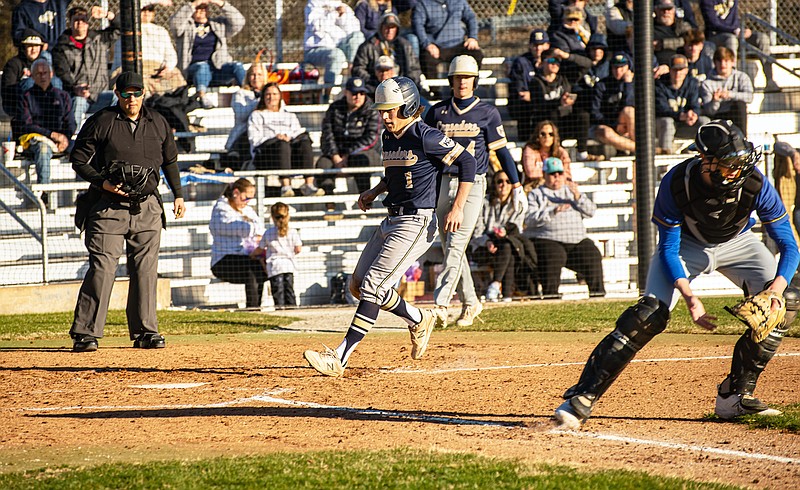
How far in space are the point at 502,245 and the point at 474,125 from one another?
3.99 m

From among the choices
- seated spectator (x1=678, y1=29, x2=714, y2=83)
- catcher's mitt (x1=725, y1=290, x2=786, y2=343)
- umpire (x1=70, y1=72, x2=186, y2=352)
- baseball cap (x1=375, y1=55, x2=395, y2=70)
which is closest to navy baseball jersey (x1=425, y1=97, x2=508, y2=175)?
umpire (x1=70, y1=72, x2=186, y2=352)

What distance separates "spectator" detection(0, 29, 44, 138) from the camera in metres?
15.2

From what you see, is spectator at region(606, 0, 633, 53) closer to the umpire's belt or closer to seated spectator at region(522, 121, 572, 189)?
seated spectator at region(522, 121, 572, 189)

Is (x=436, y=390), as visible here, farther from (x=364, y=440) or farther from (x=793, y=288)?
(x=793, y=288)

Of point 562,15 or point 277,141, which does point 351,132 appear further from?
point 562,15

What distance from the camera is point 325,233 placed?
14.8 m

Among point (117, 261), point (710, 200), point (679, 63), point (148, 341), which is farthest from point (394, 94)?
point (679, 63)

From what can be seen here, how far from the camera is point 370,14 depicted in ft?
57.1

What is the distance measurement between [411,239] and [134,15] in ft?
19.1

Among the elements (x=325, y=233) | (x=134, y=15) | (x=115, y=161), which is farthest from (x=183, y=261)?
(x=115, y=161)

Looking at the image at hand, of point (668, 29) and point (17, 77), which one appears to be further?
point (668, 29)

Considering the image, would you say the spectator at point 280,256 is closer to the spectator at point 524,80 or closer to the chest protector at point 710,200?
the spectator at point 524,80

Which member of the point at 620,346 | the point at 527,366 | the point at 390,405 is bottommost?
the point at 527,366

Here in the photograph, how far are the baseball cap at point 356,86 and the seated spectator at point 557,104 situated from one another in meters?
2.54
